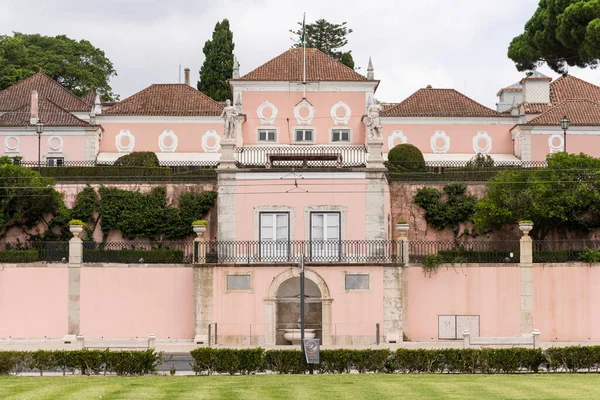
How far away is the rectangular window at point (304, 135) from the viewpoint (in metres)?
62.6

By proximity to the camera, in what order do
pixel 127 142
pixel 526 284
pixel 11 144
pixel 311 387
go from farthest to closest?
1. pixel 127 142
2. pixel 11 144
3. pixel 526 284
4. pixel 311 387

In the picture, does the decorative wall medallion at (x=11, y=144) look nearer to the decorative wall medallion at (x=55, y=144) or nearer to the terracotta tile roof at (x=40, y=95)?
the decorative wall medallion at (x=55, y=144)

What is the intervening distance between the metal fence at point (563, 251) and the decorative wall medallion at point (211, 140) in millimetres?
23540

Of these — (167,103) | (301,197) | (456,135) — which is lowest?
(301,197)

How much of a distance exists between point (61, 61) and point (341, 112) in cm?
3520

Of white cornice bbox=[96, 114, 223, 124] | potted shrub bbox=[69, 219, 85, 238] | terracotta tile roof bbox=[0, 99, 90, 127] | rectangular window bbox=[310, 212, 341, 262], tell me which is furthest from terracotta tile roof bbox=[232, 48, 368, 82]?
potted shrub bbox=[69, 219, 85, 238]

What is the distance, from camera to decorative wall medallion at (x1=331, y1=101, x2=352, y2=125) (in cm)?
6272

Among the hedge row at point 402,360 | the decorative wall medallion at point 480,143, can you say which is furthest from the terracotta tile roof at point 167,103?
the hedge row at point 402,360

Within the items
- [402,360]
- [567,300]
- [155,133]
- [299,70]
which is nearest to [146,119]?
[155,133]

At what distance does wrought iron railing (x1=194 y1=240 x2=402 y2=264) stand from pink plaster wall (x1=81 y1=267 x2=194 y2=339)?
4.91ft

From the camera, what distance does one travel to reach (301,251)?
4769cm

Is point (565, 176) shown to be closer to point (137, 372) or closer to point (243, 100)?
point (243, 100)

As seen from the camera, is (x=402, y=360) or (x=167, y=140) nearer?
(x=402, y=360)

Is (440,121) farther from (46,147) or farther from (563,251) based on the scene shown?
(46,147)
